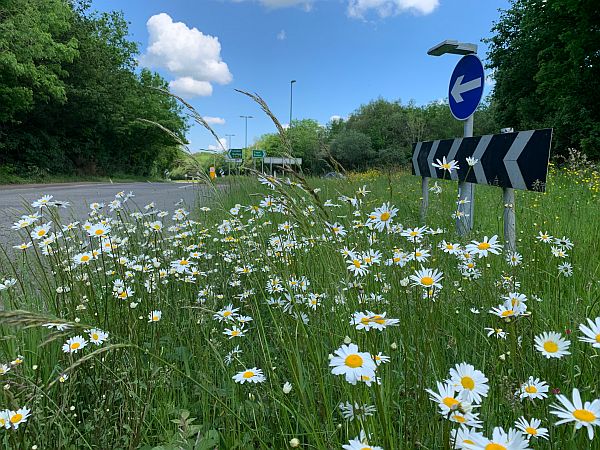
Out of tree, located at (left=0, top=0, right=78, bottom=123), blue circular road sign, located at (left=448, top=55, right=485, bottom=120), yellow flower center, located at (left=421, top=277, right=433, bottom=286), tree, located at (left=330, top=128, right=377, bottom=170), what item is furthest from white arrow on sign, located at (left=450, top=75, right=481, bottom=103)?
tree, located at (left=330, top=128, right=377, bottom=170)

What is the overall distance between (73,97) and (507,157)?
2824 centimetres

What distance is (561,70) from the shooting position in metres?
17.6

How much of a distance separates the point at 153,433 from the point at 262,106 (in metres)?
1.28

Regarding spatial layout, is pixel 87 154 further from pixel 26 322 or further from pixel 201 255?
pixel 26 322

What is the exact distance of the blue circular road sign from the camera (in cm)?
408

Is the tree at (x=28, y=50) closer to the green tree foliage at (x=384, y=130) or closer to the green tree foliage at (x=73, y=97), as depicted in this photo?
the green tree foliage at (x=73, y=97)

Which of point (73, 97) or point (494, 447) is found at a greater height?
point (73, 97)

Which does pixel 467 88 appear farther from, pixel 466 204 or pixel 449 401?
pixel 449 401

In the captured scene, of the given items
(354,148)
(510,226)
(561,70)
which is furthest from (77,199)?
(354,148)

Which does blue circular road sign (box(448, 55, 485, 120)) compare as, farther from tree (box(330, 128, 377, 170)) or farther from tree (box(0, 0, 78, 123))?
tree (box(330, 128, 377, 170))

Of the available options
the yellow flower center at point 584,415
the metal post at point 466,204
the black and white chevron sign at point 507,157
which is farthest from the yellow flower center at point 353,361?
the metal post at point 466,204

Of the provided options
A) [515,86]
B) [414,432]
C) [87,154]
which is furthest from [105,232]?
[87,154]

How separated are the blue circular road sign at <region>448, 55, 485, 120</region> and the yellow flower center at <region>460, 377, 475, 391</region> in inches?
148

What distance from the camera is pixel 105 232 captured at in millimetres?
1888
